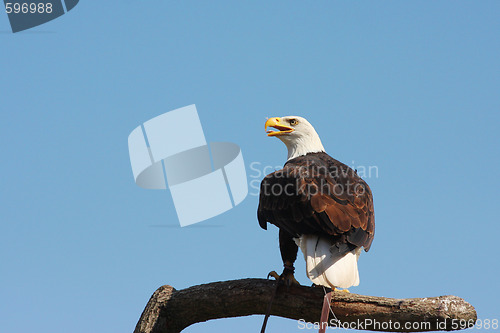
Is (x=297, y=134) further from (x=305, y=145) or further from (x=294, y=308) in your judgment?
(x=294, y=308)

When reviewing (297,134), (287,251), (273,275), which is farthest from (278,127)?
(273,275)

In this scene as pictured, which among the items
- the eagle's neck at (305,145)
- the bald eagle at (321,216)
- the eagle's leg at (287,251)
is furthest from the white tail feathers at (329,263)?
the eagle's neck at (305,145)

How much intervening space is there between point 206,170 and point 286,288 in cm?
344

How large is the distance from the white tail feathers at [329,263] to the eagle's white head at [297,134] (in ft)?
6.52

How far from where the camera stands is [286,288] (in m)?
5.38

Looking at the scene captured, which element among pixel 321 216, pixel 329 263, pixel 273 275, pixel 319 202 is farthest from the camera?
pixel 273 275

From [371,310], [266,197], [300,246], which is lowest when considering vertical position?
[371,310]

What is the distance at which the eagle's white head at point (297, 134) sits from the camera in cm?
701

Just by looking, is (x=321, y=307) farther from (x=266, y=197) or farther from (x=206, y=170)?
(x=206, y=170)

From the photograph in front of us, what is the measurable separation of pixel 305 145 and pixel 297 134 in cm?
17

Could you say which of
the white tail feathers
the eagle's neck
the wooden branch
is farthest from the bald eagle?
the eagle's neck

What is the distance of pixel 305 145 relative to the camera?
700cm

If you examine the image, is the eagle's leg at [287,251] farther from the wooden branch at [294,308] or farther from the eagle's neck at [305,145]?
the eagle's neck at [305,145]

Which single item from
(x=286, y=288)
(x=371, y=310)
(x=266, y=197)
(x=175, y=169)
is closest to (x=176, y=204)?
(x=175, y=169)
